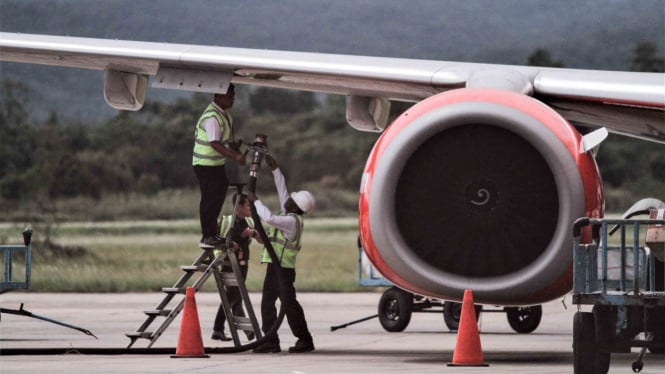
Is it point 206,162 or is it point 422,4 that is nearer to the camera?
point 206,162

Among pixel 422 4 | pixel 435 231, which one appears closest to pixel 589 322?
pixel 435 231

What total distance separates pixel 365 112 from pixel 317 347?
2.39 meters

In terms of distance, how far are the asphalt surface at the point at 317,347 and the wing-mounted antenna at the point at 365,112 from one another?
2200 mm

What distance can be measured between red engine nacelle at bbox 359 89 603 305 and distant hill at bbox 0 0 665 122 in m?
29.5

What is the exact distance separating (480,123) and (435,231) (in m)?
0.85

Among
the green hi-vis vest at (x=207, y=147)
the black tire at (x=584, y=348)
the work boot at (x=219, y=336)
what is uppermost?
the green hi-vis vest at (x=207, y=147)

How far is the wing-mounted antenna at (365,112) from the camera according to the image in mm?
15172

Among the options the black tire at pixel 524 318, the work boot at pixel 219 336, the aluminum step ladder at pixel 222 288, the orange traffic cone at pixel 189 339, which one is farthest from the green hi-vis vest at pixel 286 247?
the black tire at pixel 524 318

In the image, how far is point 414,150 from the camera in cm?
1122

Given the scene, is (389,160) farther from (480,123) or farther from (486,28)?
(486,28)

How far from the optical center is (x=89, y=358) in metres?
12.5

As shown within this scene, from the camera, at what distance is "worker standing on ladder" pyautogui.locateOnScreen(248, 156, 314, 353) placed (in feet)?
44.2

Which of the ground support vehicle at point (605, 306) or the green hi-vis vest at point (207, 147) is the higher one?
the green hi-vis vest at point (207, 147)

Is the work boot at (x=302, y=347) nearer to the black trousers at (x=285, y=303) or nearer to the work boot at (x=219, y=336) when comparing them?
the black trousers at (x=285, y=303)
